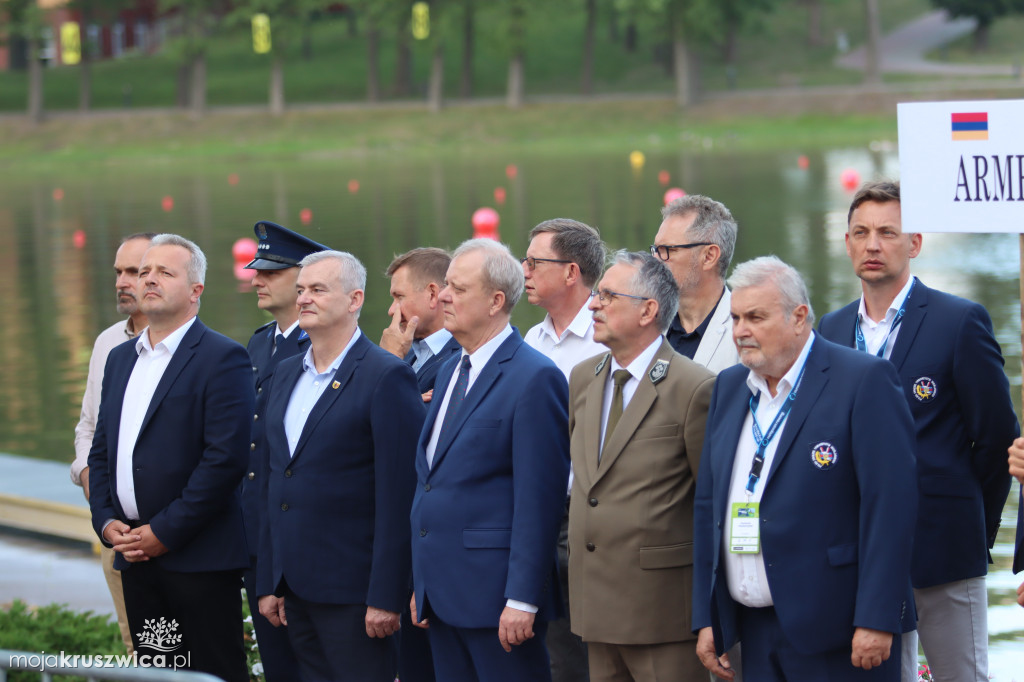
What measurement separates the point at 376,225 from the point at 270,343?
67.5ft

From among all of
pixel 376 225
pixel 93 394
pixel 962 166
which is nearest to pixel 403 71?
pixel 376 225

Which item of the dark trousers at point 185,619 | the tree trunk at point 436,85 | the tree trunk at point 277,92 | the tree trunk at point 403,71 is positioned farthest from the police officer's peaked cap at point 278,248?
the tree trunk at point 403,71

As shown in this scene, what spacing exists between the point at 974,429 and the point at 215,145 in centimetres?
5320

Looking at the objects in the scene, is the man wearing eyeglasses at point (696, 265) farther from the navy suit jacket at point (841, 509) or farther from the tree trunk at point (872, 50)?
the tree trunk at point (872, 50)

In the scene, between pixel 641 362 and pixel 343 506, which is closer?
pixel 641 362

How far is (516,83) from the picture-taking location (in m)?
61.6

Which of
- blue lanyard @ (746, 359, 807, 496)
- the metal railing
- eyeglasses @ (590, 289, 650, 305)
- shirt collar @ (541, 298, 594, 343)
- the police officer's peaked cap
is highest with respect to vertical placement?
the police officer's peaked cap

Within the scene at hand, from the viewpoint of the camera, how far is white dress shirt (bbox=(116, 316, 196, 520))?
555 centimetres

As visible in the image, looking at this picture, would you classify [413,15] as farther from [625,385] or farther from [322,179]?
[625,385]

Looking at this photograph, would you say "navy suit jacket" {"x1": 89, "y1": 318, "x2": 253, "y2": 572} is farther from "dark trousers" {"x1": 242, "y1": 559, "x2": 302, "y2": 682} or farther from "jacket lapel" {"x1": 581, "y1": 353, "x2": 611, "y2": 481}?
"jacket lapel" {"x1": 581, "y1": 353, "x2": 611, "y2": 481}

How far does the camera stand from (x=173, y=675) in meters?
2.94

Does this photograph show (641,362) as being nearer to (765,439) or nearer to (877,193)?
(765,439)

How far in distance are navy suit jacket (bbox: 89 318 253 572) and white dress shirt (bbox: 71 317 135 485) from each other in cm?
98

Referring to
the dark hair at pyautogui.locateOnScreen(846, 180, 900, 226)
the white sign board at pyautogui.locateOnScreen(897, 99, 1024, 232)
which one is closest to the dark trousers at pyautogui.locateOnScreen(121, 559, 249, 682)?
the dark hair at pyautogui.locateOnScreen(846, 180, 900, 226)
